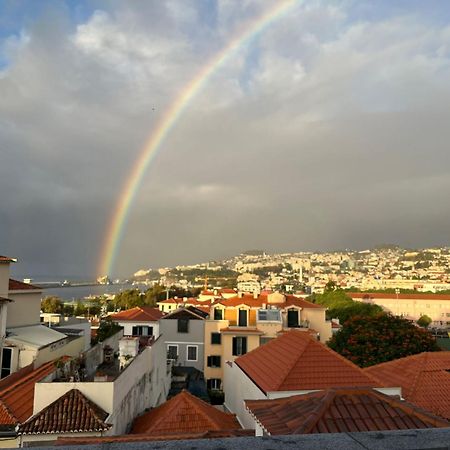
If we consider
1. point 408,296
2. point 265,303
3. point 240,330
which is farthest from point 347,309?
point 408,296

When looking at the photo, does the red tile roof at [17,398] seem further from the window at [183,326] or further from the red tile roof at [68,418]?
the window at [183,326]

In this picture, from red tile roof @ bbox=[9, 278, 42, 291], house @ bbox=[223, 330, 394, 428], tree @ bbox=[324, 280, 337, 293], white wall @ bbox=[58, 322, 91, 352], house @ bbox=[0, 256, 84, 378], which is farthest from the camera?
tree @ bbox=[324, 280, 337, 293]

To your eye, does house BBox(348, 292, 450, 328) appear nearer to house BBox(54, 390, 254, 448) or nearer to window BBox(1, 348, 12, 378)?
house BBox(54, 390, 254, 448)

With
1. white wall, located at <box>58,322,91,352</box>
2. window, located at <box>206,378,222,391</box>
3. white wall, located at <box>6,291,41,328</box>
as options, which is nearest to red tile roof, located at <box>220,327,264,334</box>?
window, located at <box>206,378,222,391</box>

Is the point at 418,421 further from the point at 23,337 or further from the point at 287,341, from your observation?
the point at 23,337

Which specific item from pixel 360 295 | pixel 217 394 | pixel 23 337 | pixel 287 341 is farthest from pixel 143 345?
pixel 360 295
